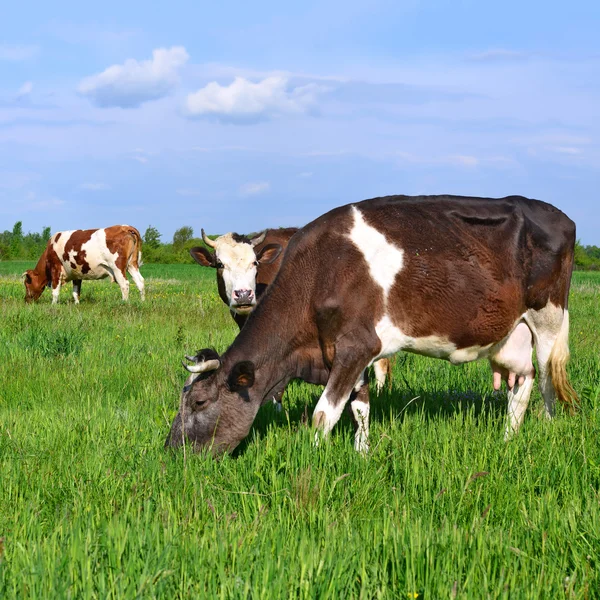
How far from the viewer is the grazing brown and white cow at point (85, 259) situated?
67.8 ft

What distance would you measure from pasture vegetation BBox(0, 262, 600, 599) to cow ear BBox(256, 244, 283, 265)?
80.0 inches

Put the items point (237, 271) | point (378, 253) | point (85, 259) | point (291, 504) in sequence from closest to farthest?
point (291, 504) < point (378, 253) < point (237, 271) < point (85, 259)

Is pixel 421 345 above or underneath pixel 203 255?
underneath

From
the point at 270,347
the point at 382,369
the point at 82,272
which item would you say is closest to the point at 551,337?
the point at 382,369

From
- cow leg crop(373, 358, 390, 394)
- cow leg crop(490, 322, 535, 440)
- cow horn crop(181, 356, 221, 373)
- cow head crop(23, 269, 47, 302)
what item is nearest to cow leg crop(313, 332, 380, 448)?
cow horn crop(181, 356, 221, 373)

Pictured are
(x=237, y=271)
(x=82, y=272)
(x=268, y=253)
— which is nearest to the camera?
(x=237, y=271)

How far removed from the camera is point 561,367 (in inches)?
263

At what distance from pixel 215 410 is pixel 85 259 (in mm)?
16177

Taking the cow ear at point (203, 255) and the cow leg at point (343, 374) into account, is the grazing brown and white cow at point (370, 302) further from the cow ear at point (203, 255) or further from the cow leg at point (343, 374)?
the cow ear at point (203, 255)

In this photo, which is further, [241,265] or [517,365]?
[241,265]

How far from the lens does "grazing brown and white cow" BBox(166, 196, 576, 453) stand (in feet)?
18.0

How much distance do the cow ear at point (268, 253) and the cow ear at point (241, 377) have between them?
3770mm

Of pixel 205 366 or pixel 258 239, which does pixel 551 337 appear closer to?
pixel 205 366

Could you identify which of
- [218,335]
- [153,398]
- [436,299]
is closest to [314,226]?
[436,299]
